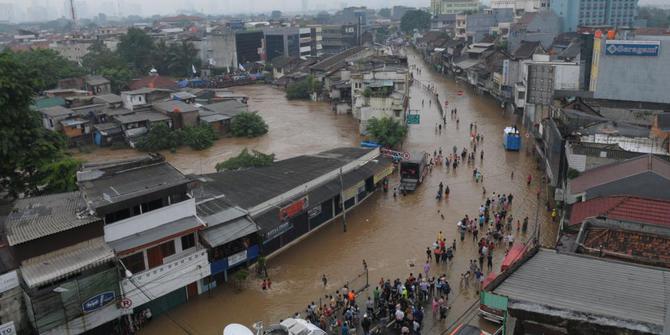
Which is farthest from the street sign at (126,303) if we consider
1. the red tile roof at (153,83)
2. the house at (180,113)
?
the red tile roof at (153,83)

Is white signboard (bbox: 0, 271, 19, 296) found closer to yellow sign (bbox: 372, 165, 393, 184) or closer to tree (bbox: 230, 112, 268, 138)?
yellow sign (bbox: 372, 165, 393, 184)

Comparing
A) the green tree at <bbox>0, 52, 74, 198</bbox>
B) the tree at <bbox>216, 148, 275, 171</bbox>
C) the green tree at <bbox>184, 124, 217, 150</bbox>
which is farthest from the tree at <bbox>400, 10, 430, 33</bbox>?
the green tree at <bbox>0, 52, 74, 198</bbox>

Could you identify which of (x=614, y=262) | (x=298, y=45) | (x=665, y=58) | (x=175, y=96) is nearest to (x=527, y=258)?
(x=614, y=262)

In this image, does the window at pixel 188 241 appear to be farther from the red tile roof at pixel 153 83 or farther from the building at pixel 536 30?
the building at pixel 536 30

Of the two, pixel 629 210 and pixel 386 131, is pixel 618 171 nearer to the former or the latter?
pixel 629 210

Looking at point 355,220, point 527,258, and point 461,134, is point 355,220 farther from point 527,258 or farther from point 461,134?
point 461,134
